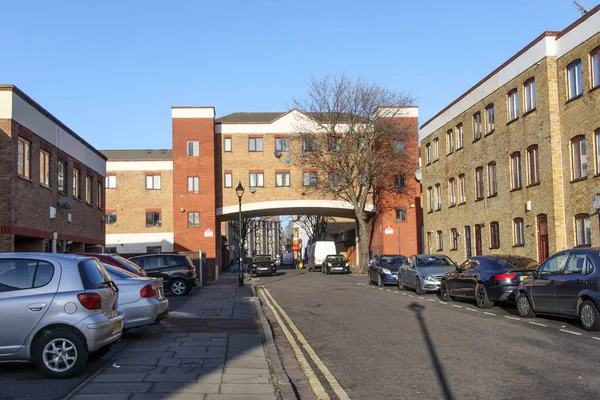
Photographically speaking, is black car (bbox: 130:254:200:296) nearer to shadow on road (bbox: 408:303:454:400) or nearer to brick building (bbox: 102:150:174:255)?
shadow on road (bbox: 408:303:454:400)

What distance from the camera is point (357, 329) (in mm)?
13367

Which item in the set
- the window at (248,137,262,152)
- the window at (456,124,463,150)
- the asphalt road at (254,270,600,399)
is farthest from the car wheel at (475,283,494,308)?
the window at (248,137,262,152)

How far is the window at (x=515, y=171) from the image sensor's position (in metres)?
29.1

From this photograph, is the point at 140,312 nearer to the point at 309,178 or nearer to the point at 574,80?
the point at 574,80

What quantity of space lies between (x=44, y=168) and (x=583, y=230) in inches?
792

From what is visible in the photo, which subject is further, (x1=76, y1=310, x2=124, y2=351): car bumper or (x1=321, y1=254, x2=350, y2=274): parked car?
(x1=321, y1=254, x2=350, y2=274): parked car

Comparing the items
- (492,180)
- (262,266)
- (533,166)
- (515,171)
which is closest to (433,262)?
(533,166)

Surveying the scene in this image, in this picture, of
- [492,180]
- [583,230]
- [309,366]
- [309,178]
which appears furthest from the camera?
[309,178]

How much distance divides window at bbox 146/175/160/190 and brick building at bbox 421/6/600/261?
3122cm

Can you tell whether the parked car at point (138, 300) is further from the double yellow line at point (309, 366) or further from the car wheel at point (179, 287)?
the car wheel at point (179, 287)

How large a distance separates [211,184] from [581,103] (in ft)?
104

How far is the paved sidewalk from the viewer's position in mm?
7164

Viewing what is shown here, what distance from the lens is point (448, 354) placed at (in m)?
9.99

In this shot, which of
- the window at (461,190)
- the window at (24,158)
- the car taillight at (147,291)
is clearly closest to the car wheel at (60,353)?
the car taillight at (147,291)
